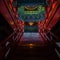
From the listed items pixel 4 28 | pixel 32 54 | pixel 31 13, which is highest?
pixel 32 54

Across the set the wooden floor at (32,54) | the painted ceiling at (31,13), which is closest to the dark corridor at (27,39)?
the wooden floor at (32,54)

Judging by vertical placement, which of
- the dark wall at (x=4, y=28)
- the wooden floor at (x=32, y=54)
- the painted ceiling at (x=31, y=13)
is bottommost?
the painted ceiling at (x=31, y=13)

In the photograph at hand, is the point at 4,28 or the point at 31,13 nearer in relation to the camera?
the point at 4,28

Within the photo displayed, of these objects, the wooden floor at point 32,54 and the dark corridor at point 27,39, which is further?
the dark corridor at point 27,39

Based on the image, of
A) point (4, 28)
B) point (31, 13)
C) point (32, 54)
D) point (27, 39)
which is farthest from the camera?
point (31, 13)

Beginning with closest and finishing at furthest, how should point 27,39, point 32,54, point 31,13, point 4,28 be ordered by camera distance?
point 32,54, point 4,28, point 27,39, point 31,13

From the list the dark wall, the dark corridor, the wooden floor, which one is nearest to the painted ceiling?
the dark corridor

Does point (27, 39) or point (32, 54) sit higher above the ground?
point (32, 54)

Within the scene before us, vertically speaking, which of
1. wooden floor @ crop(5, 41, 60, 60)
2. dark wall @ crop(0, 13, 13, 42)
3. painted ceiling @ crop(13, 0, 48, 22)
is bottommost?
painted ceiling @ crop(13, 0, 48, 22)

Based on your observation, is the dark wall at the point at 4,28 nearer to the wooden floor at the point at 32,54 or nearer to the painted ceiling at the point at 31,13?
the wooden floor at the point at 32,54

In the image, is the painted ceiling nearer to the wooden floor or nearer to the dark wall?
the dark wall

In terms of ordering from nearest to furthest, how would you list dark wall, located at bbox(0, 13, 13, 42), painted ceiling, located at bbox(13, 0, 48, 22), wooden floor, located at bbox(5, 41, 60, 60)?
1. wooden floor, located at bbox(5, 41, 60, 60)
2. dark wall, located at bbox(0, 13, 13, 42)
3. painted ceiling, located at bbox(13, 0, 48, 22)

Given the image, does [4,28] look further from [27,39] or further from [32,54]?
[32,54]

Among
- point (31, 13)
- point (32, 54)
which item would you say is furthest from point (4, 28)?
point (31, 13)
